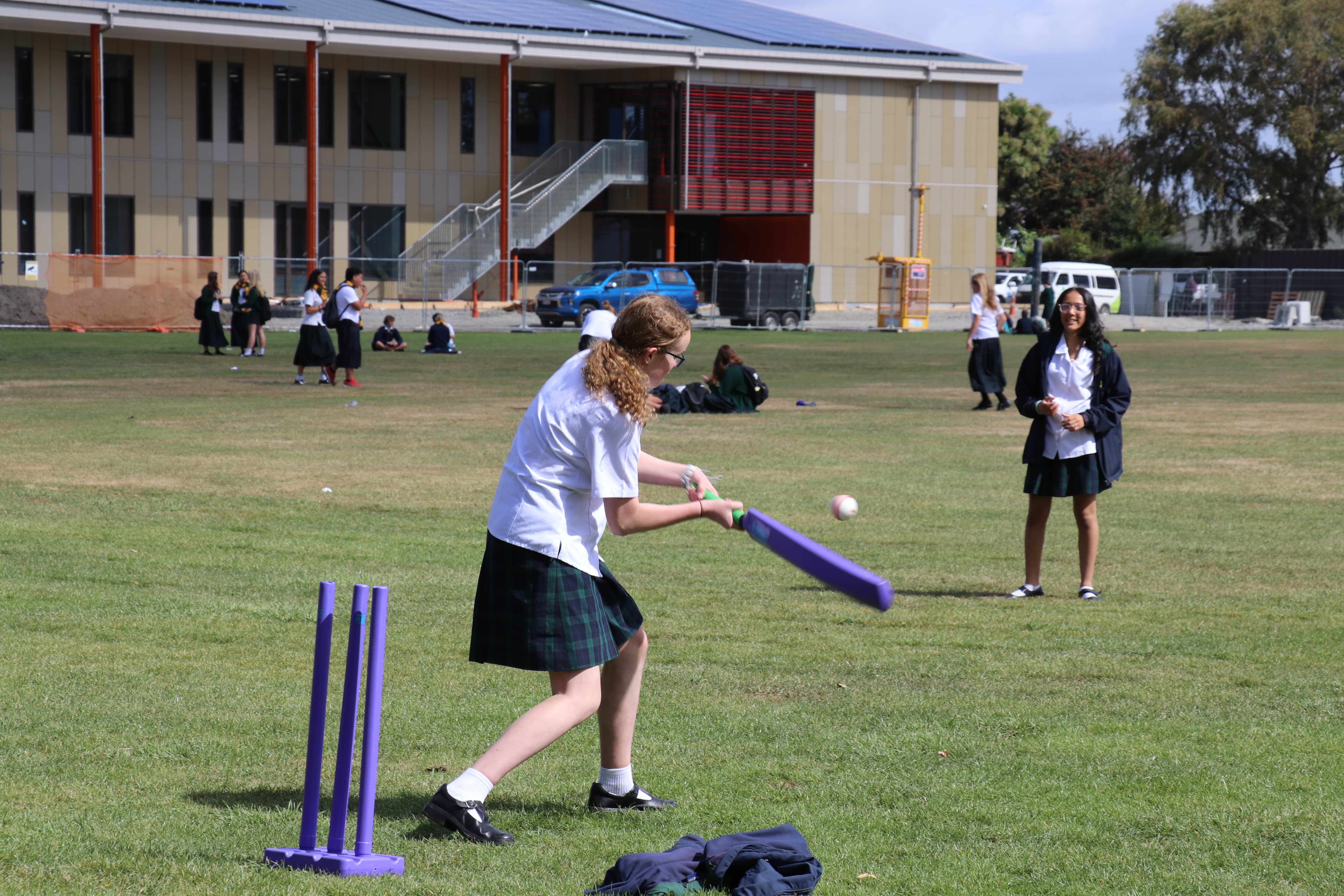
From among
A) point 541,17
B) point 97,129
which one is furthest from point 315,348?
point 541,17

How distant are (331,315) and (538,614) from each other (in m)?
18.4

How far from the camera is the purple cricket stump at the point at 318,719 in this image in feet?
14.0

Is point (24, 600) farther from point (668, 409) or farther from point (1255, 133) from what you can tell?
point (1255, 133)

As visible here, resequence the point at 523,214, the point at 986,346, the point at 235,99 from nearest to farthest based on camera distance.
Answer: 1. the point at 986,346
2. the point at 235,99
3. the point at 523,214

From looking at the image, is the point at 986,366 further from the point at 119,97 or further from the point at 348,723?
the point at 119,97

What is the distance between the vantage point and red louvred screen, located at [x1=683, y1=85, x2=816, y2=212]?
174 ft

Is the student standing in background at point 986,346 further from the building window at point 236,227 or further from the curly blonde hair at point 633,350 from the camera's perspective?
the building window at point 236,227

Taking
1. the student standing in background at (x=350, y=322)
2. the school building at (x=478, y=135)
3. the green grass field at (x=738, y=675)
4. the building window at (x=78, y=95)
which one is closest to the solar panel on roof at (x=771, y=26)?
the school building at (x=478, y=135)

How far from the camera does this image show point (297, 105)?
49594 millimetres

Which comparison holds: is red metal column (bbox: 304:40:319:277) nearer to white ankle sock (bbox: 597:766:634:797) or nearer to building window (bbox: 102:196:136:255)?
building window (bbox: 102:196:136:255)

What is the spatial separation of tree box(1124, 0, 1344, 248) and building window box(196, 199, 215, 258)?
134 ft

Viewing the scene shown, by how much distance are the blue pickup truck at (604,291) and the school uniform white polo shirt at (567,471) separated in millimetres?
38030

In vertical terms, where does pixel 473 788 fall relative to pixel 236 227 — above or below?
below

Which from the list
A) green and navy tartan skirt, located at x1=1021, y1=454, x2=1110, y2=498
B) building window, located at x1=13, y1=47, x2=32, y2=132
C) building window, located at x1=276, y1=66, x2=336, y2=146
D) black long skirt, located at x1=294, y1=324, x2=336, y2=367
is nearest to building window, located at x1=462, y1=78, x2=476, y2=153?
building window, located at x1=276, y1=66, x2=336, y2=146
